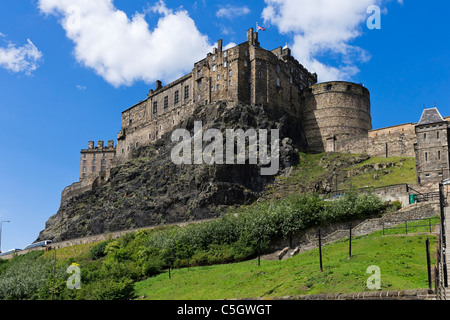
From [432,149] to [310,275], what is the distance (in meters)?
28.3

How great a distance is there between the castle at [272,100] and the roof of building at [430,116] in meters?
12.8

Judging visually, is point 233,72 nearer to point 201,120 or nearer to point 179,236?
point 201,120

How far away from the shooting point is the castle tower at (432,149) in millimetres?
51406

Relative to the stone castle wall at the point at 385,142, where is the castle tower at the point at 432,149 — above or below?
below

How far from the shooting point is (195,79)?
3145 inches

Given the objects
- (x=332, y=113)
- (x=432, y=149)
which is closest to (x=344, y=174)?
(x=432, y=149)

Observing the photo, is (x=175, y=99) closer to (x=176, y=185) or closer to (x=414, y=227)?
(x=176, y=185)

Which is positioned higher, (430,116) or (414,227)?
(430,116)

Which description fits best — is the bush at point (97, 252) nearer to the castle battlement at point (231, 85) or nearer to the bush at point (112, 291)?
the bush at point (112, 291)

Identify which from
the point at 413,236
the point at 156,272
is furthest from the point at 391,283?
the point at 156,272

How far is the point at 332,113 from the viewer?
269 ft

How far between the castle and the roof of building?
12.8 m

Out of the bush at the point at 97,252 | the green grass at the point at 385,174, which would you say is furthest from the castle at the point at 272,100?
the bush at the point at 97,252
